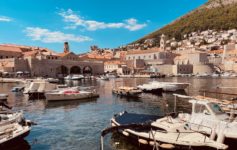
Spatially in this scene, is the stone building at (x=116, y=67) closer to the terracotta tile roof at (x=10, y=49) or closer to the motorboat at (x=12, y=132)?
the terracotta tile roof at (x=10, y=49)

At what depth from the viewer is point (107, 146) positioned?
1585 cm

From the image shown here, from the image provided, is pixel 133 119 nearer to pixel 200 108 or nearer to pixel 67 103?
pixel 200 108

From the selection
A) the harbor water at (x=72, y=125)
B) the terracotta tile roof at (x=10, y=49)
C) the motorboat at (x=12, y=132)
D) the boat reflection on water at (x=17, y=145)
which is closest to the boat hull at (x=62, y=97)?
the harbor water at (x=72, y=125)

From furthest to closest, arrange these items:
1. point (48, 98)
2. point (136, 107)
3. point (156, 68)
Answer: point (156, 68), point (48, 98), point (136, 107)

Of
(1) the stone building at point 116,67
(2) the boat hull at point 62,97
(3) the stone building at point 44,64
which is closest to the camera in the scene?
(2) the boat hull at point 62,97

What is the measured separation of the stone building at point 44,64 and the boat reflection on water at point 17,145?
276ft

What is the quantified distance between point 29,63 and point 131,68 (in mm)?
52493

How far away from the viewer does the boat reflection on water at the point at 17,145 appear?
14516mm

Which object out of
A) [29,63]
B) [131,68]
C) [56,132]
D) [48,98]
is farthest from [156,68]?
[56,132]

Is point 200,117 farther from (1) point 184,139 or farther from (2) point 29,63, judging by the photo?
(2) point 29,63

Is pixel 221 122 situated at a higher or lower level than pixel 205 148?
higher

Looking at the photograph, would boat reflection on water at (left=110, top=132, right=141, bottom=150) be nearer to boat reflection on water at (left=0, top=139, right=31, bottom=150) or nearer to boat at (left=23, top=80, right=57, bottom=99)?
boat reflection on water at (left=0, top=139, right=31, bottom=150)

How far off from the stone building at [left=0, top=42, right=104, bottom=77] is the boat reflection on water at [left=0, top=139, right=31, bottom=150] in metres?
84.2

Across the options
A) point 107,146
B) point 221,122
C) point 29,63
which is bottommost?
point 107,146
